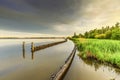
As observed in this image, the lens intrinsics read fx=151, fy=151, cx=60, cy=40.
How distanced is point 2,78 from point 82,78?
5852 mm

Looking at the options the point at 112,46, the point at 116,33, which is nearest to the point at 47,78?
the point at 112,46

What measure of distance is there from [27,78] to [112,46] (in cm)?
1199

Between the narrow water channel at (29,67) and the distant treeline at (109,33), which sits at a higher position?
the distant treeline at (109,33)

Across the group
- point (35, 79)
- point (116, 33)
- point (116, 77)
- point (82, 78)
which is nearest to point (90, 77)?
point (82, 78)

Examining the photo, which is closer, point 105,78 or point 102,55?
point 105,78

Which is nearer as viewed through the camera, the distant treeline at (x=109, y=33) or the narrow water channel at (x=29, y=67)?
the narrow water channel at (x=29, y=67)

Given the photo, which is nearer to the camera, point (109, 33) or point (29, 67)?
point (29, 67)

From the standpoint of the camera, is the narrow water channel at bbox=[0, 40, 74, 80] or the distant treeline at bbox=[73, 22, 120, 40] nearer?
the narrow water channel at bbox=[0, 40, 74, 80]

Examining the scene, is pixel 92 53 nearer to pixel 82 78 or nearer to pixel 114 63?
pixel 114 63

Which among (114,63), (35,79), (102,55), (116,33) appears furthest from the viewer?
(116,33)

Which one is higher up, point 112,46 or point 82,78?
point 112,46

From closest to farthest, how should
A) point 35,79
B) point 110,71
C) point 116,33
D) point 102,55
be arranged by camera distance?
point 35,79 → point 110,71 → point 102,55 → point 116,33

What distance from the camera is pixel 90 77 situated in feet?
35.8

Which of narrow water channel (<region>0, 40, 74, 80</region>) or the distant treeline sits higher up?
the distant treeline
